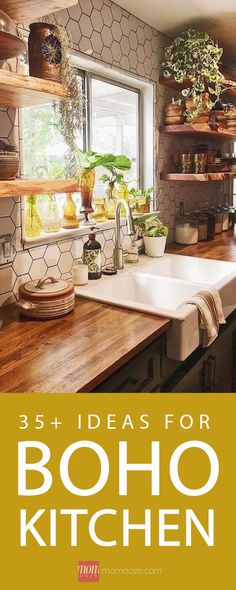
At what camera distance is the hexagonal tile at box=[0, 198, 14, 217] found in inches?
69.1

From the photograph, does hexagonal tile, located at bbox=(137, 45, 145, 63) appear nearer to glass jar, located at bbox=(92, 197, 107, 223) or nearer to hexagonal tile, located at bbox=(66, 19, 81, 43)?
hexagonal tile, located at bbox=(66, 19, 81, 43)

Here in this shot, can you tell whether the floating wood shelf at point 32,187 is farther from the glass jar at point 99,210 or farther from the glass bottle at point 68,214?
the glass jar at point 99,210

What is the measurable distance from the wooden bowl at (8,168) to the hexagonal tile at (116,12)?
1.35 meters

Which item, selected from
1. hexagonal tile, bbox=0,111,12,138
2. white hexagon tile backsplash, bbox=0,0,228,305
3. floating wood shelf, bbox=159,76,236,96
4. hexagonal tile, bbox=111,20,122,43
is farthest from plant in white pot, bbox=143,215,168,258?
hexagonal tile, bbox=0,111,12,138

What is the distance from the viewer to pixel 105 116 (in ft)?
8.68

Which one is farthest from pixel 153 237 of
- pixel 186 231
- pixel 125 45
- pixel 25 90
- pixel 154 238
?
pixel 25 90

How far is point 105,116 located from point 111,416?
1.92 meters

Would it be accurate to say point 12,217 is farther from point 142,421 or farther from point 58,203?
point 142,421

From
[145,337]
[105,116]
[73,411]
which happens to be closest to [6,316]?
[145,337]

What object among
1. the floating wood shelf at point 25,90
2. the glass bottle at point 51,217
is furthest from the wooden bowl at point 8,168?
the glass bottle at point 51,217

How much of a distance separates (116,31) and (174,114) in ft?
2.15

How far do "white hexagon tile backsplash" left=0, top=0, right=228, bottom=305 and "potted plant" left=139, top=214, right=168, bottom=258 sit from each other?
0.13 meters

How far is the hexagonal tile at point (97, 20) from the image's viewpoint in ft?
7.22

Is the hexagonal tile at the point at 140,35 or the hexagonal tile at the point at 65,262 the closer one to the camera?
the hexagonal tile at the point at 65,262
